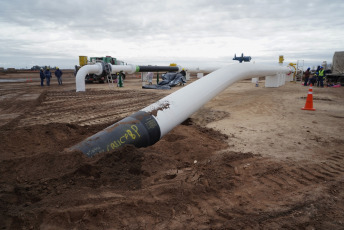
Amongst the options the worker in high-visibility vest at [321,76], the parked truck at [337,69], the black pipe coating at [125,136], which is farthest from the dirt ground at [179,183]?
the parked truck at [337,69]

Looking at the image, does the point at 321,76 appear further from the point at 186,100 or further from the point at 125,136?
the point at 125,136

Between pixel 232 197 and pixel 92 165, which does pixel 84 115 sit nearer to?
pixel 92 165

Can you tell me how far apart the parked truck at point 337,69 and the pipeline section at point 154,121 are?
53.2 ft

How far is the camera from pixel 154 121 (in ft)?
12.8

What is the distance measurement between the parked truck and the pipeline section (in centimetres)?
1620

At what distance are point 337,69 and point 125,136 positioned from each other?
20.1m

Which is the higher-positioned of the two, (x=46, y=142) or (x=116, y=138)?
(x=116, y=138)

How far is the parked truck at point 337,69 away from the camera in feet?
56.9

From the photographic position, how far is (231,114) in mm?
6828

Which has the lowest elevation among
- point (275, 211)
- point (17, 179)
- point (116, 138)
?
point (275, 211)

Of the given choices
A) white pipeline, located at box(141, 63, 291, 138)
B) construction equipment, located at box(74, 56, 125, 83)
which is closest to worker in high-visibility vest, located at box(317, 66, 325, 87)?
white pipeline, located at box(141, 63, 291, 138)

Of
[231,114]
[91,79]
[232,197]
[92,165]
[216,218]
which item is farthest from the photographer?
[91,79]

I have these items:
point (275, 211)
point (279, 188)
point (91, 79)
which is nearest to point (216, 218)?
point (275, 211)

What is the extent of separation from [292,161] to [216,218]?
6.38 ft
